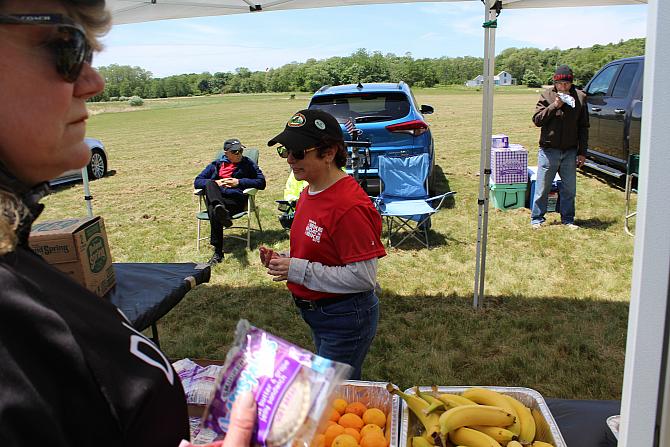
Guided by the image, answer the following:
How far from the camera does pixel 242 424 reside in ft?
2.63

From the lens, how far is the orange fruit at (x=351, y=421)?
188cm

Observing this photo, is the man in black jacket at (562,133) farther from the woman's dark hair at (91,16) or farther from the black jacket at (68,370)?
the black jacket at (68,370)

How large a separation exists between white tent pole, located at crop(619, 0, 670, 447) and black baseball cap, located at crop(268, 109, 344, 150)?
164cm

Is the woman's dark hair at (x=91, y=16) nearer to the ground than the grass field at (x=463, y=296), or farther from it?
farther from it

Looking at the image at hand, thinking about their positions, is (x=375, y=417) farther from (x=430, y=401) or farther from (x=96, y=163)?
(x=96, y=163)

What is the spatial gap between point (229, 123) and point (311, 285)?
77.8 ft

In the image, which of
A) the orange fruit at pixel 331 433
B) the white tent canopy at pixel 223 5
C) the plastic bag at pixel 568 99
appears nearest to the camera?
the orange fruit at pixel 331 433

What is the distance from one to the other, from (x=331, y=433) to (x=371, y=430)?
15cm

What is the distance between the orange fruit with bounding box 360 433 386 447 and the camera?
1.76 m

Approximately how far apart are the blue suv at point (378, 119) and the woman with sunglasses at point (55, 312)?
18.6 ft

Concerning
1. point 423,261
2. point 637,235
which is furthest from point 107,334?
point 423,261

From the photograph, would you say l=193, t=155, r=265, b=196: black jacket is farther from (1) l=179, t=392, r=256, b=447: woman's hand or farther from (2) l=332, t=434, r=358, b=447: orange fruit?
(1) l=179, t=392, r=256, b=447: woman's hand

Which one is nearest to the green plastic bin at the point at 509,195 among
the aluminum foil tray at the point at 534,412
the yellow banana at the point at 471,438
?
the aluminum foil tray at the point at 534,412

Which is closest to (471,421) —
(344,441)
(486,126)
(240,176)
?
(344,441)
